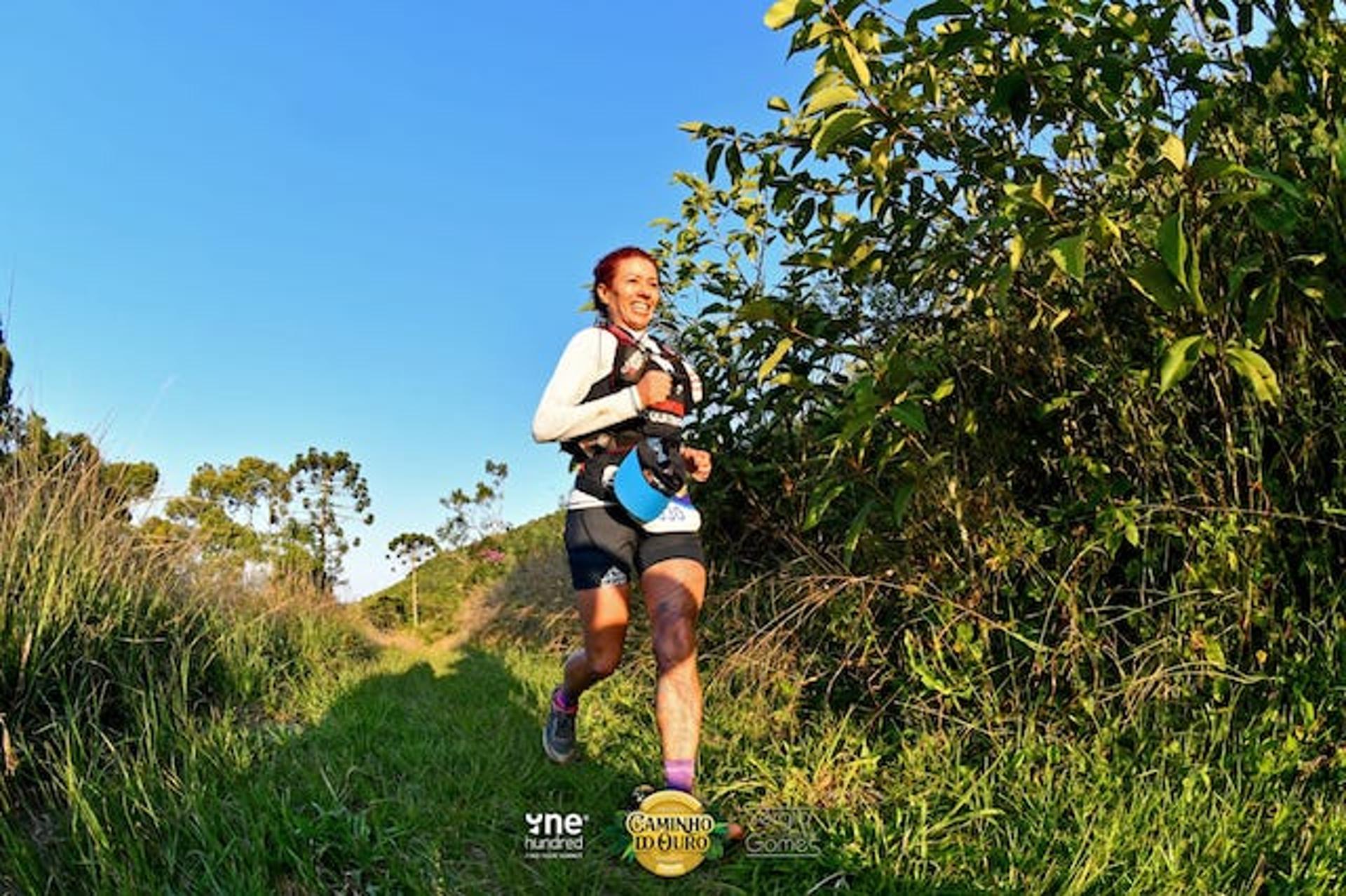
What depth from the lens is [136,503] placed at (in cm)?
446

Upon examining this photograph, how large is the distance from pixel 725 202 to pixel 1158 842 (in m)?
3.47

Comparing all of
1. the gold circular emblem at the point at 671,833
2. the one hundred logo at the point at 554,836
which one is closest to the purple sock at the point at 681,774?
the gold circular emblem at the point at 671,833

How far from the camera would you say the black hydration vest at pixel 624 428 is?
2.79 m

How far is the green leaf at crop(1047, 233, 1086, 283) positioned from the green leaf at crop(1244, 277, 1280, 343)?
2.24ft

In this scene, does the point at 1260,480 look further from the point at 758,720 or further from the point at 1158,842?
the point at 758,720

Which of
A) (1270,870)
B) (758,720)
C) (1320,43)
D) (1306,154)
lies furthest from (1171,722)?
(1320,43)

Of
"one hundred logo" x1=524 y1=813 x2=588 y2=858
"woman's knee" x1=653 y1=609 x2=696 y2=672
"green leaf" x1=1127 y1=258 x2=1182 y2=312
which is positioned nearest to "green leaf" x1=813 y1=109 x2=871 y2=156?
"green leaf" x1=1127 y1=258 x2=1182 y2=312

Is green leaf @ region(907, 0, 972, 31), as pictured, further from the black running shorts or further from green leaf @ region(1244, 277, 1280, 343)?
the black running shorts

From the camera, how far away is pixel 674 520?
2.75 metres

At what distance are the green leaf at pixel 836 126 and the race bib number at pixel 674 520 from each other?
3.86ft

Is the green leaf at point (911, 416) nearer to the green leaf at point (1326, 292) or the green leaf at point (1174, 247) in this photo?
the green leaf at point (1174, 247)

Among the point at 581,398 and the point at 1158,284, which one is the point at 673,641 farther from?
the point at 1158,284

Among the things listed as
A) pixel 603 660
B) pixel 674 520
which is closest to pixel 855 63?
pixel 674 520

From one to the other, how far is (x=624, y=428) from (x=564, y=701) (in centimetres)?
117
